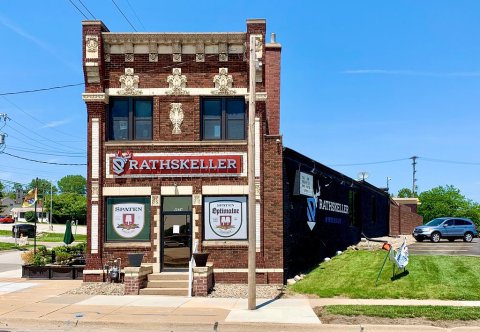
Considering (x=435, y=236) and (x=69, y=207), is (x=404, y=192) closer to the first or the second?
(x=69, y=207)

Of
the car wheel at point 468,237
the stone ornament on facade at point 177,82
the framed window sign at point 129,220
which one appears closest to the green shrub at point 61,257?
the framed window sign at point 129,220

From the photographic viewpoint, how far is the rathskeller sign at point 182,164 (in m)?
19.5

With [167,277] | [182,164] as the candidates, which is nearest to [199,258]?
[167,277]

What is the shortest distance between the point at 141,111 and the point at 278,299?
843 cm

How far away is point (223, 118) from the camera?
1975 centimetres

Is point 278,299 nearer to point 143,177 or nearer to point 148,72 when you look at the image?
point 143,177

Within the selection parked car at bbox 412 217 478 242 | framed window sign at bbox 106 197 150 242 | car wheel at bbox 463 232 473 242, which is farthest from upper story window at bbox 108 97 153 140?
car wheel at bbox 463 232 473 242

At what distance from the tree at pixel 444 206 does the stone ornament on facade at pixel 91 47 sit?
81.6 meters

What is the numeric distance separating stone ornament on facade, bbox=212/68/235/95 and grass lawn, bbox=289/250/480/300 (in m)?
7.21

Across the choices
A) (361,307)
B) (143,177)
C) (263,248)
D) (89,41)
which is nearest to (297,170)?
(263,248)

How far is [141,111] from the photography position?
20.0 m

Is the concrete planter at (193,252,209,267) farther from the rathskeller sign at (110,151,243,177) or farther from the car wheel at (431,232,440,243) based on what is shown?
the car wheel at (431,232,440,243)

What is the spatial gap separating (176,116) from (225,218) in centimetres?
405

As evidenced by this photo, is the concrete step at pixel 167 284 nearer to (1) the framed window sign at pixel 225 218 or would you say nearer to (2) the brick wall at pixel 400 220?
(1) the framed window sign at pixel 225 218
